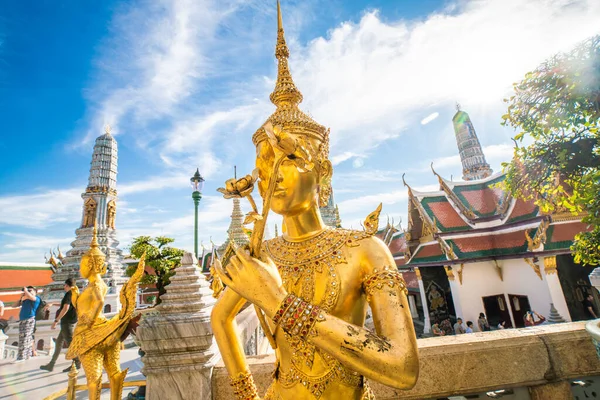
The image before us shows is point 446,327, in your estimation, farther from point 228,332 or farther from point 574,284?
point 228,332

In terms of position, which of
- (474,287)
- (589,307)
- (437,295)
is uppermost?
(474,287)

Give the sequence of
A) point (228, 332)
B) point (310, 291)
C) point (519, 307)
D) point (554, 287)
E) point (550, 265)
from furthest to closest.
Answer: point (519, 307)
point (550, 265)
point (554, 287)
point (228, 332)
point (310, 291)

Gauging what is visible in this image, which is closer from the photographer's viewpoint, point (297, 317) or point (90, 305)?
point (297, 317)

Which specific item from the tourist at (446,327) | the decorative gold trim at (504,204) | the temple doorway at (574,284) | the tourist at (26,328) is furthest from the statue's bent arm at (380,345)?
the tourist at (446,327)

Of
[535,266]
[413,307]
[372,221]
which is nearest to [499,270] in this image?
[535,266]

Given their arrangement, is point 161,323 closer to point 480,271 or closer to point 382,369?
point 382,369

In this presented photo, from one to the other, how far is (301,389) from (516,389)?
2.73 m

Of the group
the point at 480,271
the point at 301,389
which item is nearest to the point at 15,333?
the point at 301,389

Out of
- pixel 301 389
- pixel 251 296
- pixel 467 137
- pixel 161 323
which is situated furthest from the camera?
pixel 467 137

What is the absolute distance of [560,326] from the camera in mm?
3092

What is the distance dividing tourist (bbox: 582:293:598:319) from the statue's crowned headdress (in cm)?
1287

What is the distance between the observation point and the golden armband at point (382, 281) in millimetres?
1472

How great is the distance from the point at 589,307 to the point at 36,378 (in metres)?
16.8

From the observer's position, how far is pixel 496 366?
2.79 m
